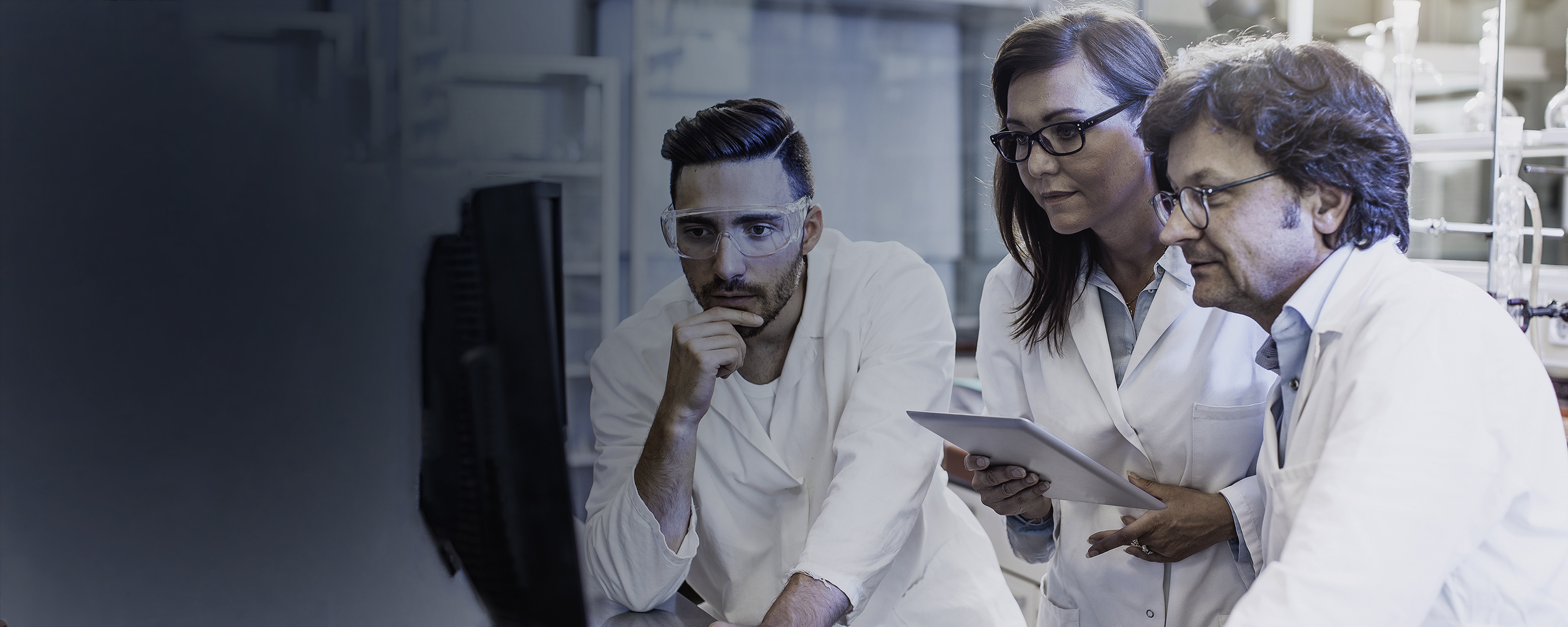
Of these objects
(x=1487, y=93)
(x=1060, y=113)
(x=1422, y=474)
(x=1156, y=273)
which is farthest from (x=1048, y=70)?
(x=1487, y=93)

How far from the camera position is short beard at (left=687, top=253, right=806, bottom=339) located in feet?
3.91

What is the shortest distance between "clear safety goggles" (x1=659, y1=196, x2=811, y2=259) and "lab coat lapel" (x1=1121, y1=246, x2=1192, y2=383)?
45 cm

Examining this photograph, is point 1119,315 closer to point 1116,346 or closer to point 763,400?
point 1116,346

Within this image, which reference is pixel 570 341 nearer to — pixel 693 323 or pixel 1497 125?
pixel 693 323

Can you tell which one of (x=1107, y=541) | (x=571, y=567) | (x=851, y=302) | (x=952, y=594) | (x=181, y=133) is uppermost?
(x=181, y=133)

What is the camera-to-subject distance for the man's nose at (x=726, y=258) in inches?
46.3

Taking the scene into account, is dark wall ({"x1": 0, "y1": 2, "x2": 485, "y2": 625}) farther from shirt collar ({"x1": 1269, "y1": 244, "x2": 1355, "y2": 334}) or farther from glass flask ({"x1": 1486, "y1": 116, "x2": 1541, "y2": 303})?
glass flask ({"x1": 1486, "y1": 116, "x2": 1541, "y2": 303})

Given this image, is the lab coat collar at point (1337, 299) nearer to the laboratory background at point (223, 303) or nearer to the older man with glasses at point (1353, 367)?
the older man with glasses at point (1353, 367)

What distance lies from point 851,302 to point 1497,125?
4.11 ft

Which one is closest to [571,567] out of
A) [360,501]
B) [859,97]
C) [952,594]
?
[360,501]

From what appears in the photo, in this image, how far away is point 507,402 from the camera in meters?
0.52

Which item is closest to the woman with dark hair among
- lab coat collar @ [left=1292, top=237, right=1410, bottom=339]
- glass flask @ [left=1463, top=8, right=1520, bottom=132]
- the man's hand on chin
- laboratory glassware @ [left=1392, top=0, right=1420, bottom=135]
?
the man's hand on chin

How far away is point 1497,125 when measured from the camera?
1.73 m

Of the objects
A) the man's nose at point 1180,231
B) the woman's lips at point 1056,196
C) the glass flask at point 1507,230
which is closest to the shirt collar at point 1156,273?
the woman's lips at point 1056,196
